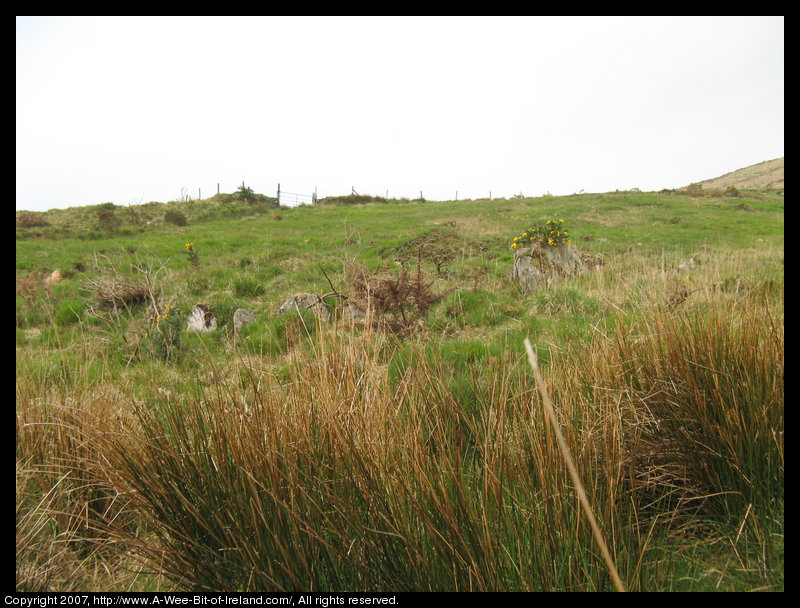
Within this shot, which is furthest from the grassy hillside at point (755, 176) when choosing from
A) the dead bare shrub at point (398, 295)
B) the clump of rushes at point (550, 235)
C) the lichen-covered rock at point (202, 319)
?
the lichen-covered rock at point (202, 319)

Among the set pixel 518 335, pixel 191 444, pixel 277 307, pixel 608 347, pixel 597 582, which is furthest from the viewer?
pixel 277 307

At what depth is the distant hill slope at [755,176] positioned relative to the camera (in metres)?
68.5

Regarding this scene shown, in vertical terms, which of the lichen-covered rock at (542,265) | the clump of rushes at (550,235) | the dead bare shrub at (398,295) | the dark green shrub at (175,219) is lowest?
the dead bare shrub at (398,295)

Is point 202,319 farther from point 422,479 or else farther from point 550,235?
point 550,235

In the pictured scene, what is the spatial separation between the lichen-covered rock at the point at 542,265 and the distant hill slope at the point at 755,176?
245 ft

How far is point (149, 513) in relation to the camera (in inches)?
67.9

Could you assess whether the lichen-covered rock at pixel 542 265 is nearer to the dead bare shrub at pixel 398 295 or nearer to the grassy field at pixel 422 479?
the dead bare shrub at pixel 398 295

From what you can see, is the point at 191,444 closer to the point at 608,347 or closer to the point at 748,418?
the point at 608,347

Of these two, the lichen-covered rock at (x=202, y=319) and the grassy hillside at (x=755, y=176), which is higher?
the grassy hillside at (x=755, y=176)

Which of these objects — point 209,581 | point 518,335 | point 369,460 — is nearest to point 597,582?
point 369,460

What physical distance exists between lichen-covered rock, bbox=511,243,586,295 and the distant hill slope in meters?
74.8

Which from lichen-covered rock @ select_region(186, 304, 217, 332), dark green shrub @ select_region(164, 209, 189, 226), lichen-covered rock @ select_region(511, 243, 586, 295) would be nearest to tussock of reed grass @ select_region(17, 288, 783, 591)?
lichen-covered rock @ select_region(186, 304, 217, 332)

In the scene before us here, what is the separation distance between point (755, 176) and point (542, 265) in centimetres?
9995
